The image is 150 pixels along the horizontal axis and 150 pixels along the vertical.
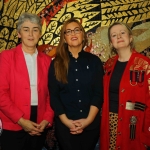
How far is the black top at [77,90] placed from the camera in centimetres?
184

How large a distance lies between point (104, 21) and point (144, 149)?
5.24ft

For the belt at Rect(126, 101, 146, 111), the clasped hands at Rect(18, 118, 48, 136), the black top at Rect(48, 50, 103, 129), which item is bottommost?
the clasped hands at Rect(18, 118, 48, 136)

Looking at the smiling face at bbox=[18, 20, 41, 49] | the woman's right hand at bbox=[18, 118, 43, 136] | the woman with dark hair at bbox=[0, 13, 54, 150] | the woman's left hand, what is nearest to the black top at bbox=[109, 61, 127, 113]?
the woman's left hand

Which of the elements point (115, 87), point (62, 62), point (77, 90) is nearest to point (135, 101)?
point (115, 87)

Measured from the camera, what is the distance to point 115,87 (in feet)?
6.37

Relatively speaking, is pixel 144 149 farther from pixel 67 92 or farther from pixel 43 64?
pixel 43 64

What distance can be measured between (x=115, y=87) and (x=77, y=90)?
381 mm

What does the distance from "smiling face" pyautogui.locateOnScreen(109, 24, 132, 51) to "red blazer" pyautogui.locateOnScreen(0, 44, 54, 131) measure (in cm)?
78

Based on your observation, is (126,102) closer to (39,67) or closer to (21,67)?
(39,67)

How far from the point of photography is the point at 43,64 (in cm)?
198

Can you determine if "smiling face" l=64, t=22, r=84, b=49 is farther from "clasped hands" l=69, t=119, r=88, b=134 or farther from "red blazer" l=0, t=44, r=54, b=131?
"clasped hands" l=69, t=119, r=88, b=134

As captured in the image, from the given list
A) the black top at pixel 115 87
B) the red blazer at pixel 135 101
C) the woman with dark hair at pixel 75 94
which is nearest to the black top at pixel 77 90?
the woman with dark hair at pixel 75 94

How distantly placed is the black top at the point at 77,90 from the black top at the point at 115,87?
12cm

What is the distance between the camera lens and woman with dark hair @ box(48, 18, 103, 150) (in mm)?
1828
